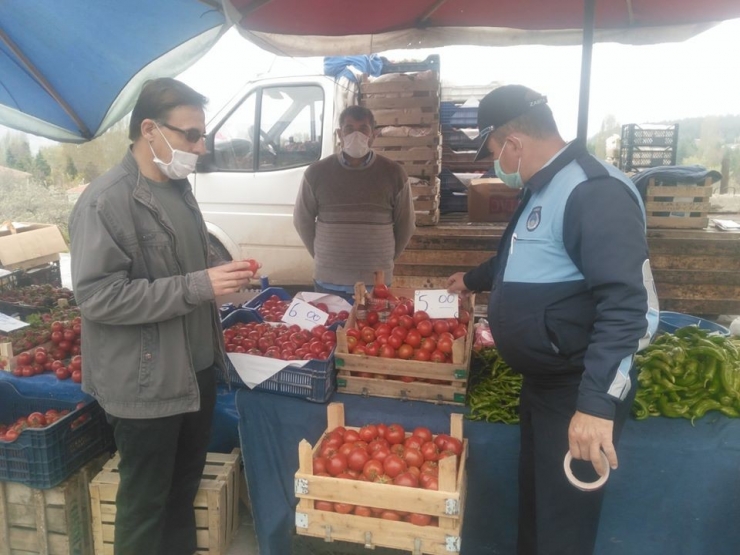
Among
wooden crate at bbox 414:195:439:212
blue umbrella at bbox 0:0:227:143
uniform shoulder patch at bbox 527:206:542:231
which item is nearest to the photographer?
uniform shoulder patch at bbox 527:206:542:231

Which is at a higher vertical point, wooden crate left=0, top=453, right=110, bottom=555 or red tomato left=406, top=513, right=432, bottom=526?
red tomato left=406, top=513, right=432, bottom=526

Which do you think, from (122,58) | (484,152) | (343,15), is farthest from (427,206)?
(484,152)

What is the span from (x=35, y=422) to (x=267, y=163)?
4.15 meters

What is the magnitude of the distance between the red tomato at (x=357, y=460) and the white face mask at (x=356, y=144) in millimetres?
2399

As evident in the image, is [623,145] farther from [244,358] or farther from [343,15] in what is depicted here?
[244,358]

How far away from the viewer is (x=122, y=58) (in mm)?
3566

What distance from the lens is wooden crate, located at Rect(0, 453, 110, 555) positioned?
2900mm

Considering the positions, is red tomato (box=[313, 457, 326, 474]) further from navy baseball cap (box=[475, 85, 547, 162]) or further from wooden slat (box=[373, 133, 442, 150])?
wooden slat (box=[373, 133, 442, 150])

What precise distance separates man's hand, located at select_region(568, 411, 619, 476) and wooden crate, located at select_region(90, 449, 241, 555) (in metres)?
1.94

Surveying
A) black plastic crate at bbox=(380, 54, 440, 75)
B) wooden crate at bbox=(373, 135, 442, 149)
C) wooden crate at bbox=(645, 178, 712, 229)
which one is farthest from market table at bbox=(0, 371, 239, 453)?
black plastic crate at bbox=(380, 54, 440, 75)

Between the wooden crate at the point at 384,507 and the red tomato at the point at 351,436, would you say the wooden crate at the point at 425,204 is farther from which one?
the wooden crate at the point at 384,507

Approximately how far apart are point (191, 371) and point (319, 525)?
0.84 meters

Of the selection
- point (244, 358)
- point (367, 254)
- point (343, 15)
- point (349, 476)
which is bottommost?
point (349, 476)

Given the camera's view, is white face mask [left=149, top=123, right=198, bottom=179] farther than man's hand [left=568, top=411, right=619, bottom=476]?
Yes
